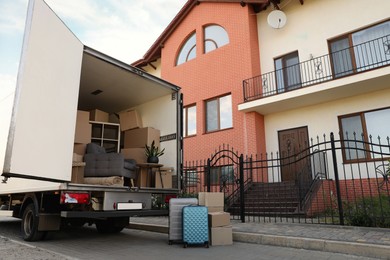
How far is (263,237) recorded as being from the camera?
227 inches

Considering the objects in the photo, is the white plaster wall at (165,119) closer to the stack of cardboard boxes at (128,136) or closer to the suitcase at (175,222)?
the stack of cardboard boxes at (128,136)

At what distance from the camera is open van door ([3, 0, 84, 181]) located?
13.0 ft

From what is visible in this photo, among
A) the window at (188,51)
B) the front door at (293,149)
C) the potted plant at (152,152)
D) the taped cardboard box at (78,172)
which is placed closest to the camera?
the taped cardboard box at (78,172)

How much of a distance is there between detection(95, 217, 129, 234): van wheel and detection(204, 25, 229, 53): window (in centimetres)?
1029

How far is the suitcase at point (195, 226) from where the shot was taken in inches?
216

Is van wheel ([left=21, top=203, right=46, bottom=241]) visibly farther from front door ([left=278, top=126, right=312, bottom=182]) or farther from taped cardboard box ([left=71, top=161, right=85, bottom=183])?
front door ([left=278, top=126, right=312, bottom=182])

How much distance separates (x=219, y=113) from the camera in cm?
1409

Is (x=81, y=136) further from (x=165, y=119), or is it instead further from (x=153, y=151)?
(x=165, y=119)

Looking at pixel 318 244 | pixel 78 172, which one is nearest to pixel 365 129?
pixel 318 244

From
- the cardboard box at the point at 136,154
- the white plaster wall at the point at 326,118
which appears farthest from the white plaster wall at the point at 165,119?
the white plaster wall at the point at 326,118

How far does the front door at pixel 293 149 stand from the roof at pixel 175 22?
18.8ft

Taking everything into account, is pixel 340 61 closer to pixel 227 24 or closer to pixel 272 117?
pixel 272 117

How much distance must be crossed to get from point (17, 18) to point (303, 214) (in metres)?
8.21

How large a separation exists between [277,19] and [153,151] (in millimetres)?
9285
